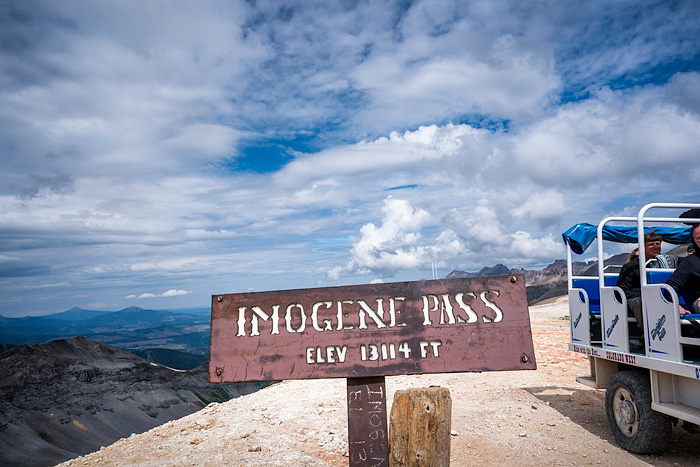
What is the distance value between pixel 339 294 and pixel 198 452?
4.19 meters

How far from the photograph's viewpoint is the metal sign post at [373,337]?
11.1 feet

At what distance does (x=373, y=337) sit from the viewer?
347cm

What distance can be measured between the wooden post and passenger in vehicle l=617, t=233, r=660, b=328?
349 cm

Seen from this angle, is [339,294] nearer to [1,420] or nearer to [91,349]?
[1,420]

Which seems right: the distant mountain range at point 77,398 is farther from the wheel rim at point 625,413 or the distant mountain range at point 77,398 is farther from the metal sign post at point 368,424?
the wheel rim at point 625,413

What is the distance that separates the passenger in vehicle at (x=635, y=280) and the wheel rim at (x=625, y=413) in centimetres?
91

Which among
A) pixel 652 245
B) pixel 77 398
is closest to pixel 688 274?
pixel 652 245

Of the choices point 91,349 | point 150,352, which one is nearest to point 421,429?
point 91,349

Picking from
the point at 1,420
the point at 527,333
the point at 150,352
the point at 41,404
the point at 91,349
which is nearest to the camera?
the point at 527,333

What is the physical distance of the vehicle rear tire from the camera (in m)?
5.45

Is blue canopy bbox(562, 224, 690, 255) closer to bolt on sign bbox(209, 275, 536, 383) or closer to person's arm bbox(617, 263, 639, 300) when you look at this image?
person's arm bbox(617, 263, 639, 300)

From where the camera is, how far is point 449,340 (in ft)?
11.2

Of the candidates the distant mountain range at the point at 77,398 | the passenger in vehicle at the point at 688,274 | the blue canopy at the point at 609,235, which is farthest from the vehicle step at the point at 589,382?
the distant mountain range at the point at 77,398

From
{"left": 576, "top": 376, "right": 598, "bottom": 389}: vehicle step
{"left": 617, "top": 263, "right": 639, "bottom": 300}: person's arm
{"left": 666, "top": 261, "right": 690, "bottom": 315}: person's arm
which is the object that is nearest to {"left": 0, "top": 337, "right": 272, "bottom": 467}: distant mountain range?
{"left": 576, "top": 376, "right": 598, "bottom": 389}: vehicle step
